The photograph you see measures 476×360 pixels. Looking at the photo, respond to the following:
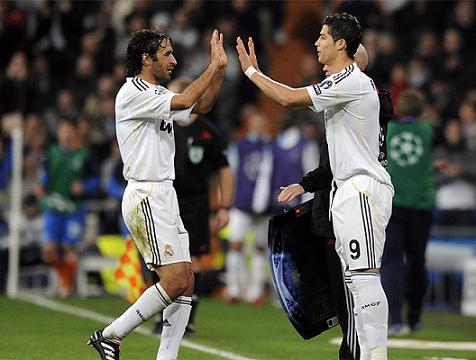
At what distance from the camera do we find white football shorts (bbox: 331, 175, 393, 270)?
7523mm

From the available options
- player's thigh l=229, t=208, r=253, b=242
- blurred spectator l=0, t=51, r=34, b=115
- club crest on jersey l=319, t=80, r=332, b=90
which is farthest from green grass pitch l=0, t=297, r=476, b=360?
blurred spectator l=0, t=51, r=34, b=115

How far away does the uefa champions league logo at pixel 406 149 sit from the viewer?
38.3ft

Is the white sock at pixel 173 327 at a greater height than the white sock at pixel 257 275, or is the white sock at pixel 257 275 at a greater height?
the white sock at pixel 173 327

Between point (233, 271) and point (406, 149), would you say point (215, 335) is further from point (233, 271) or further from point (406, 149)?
point (233, 271)

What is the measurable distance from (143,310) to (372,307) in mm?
1461

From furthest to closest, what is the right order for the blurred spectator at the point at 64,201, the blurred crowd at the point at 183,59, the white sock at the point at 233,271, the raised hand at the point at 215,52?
the blurred crowd at the point at 183,59 → the blurred spectator at the point at 64,201 → the white sock at the point at 233,271 → the raised hand at the point at 215,52

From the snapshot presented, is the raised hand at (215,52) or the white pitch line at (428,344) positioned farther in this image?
the white pitch line at (428,344)

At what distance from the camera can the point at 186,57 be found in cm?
1998

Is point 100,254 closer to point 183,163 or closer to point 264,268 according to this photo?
point 264,268

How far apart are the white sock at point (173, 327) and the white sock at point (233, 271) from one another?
7541 millimetres

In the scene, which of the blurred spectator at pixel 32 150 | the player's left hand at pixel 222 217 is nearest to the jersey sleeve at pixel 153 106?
the player's left hand at pixel 222 217

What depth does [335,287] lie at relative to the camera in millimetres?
8281

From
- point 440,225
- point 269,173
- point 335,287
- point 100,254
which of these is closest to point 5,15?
point 100,254

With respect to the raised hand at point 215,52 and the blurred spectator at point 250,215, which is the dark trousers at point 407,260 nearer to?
the blurred spectator at point 250,215
